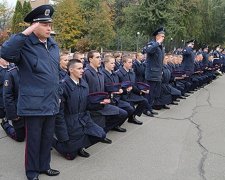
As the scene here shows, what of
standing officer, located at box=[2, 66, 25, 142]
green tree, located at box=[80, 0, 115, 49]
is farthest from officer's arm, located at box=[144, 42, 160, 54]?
green tree, located at box=[80, 0, 115, 49]

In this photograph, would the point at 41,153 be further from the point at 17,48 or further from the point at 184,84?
the point at 184,84

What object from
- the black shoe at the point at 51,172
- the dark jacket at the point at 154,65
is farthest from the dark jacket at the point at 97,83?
the dark jacket at the point at 154,65

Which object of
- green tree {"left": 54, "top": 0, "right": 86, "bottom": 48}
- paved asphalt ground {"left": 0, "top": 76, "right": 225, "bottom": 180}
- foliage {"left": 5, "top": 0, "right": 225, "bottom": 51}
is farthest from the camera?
green tree {"left": 54, "top": 0, "right": 86, "bottom": 48}

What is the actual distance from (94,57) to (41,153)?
2.37 metres

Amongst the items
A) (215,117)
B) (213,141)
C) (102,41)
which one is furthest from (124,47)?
(213,141)

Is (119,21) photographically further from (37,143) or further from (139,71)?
(37,143)

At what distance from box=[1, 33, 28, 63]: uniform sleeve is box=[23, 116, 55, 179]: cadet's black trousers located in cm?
80

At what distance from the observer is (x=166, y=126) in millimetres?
8117

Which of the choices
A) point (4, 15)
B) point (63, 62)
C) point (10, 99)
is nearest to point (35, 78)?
point (10, 99)

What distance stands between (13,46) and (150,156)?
112 inches

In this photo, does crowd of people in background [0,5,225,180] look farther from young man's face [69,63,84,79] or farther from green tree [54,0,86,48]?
green tree [54,0,86,48]

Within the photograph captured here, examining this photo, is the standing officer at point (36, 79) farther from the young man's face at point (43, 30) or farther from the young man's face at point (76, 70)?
the young man's face at point (76, 70)

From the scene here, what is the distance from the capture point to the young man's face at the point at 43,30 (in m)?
4.46

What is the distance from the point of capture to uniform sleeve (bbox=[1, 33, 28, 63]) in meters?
4.19
